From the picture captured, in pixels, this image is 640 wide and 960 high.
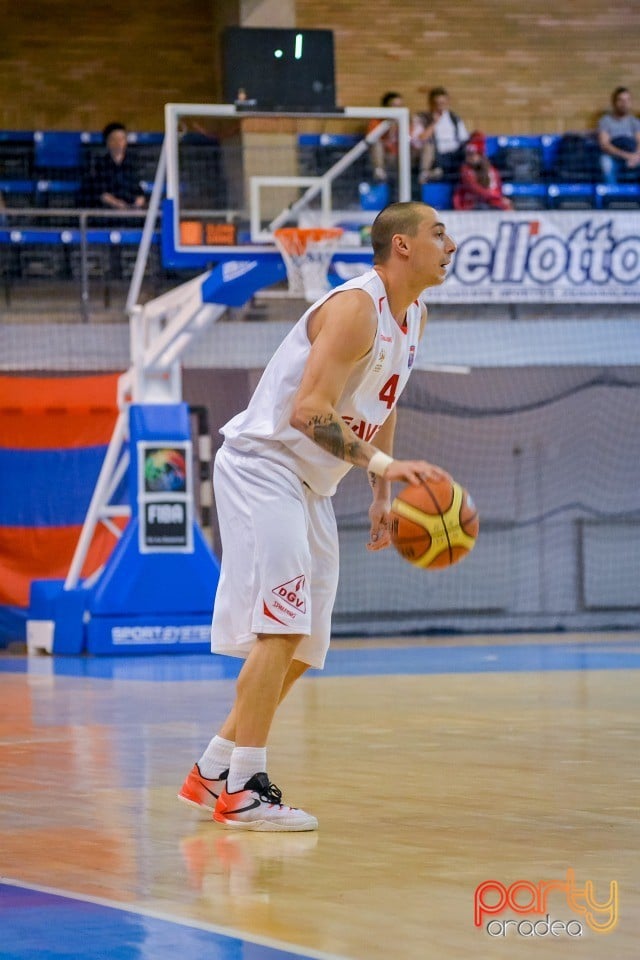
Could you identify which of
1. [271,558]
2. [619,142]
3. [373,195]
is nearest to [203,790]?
[271,558]

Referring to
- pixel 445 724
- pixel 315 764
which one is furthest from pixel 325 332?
pixel 445 724

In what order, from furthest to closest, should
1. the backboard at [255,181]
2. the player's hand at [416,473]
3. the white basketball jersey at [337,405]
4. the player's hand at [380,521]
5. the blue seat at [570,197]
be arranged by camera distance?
the blue seat at [570,197], the backboard at [255,181], the player's hand at [380,521], the white basketball jersey at [337,405], the player's hand at [416,473]

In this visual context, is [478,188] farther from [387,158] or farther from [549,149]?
[387,158]

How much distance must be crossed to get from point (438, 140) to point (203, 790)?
14.5 m

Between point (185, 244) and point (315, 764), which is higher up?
point (185, 244)

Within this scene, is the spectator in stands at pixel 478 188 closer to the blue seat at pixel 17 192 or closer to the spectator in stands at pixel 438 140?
the spectator in stands at pixel 438 140

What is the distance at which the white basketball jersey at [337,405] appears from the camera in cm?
514

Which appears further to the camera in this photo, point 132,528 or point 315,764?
point 132,528

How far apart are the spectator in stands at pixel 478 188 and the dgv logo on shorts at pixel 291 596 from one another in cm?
1357

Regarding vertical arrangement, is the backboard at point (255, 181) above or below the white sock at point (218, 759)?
above

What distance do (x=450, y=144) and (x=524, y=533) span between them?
4761mm

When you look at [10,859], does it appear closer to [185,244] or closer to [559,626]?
[185,244]

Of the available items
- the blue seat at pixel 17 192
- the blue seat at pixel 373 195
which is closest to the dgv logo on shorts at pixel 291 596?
the blue seat at pixel 373 195

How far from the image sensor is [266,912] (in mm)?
3676
